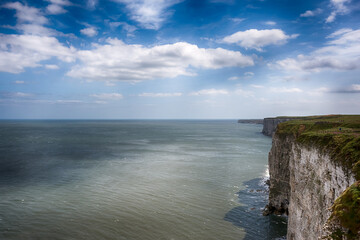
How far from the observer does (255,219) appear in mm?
29234

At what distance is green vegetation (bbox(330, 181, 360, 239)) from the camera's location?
8.35m

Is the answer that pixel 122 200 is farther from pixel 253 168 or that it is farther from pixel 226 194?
pixel 253 168

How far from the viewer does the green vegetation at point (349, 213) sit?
8352 mm

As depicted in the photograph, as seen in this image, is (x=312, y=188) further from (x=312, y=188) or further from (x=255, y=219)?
(x=255, y=219)

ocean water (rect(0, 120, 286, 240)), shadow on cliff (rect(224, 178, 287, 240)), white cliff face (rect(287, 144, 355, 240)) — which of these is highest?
white cliff face (rect(287, 144, 355, 240))

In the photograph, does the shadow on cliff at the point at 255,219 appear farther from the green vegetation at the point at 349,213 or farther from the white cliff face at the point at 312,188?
the green vegetation at the point at 349,213

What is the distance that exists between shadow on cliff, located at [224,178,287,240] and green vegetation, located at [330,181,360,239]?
18520 mm

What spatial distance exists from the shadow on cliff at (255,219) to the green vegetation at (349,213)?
18.5 m

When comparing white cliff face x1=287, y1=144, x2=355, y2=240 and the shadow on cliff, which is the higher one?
white cliff face x1=287, y1=144, x2=355, y2=240

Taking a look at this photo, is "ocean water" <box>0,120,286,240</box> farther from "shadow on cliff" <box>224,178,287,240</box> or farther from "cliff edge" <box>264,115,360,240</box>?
"cliff edge" <box>264,115,360,240</box>

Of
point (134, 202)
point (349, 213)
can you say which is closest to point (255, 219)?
point (134, 202)

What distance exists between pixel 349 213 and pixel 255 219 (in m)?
22.9

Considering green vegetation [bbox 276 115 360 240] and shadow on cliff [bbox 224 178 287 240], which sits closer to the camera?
green vegetation [bbox 276 115 360 240]

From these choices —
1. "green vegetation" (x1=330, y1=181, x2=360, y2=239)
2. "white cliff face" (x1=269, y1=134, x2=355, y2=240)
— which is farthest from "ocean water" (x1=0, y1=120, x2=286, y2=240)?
"green vegetation" (x1=330, y1=181, x2=360, y2=239)
